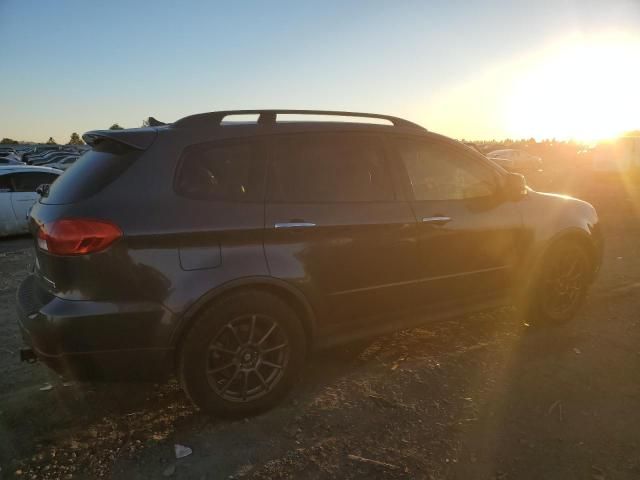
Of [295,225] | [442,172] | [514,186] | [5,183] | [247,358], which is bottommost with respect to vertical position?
[247,358]

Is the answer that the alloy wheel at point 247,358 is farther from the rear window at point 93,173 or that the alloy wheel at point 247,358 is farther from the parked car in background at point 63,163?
the parked car in background at point 63,163

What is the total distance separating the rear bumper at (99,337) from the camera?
8.05ft

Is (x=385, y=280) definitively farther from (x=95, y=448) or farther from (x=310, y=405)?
(x=95, y=448)

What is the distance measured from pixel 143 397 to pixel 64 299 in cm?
105

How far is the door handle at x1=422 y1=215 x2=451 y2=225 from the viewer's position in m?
3.38

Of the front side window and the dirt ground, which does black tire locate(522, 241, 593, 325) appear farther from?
the front side window

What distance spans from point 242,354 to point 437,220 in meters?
1.64

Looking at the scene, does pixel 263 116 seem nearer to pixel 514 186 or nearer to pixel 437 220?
pixel 437 220

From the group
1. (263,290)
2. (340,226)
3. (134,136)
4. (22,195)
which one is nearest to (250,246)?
(263,290)

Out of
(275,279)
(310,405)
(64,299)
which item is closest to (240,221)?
(275,279)

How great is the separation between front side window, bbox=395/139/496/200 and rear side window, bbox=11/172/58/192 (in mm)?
8312

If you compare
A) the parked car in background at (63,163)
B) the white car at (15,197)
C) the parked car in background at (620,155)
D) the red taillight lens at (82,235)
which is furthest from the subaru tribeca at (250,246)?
the parked car in background at (620,155)

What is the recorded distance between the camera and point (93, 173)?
2.68 m

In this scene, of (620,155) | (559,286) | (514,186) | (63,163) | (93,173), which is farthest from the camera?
(63,163)
